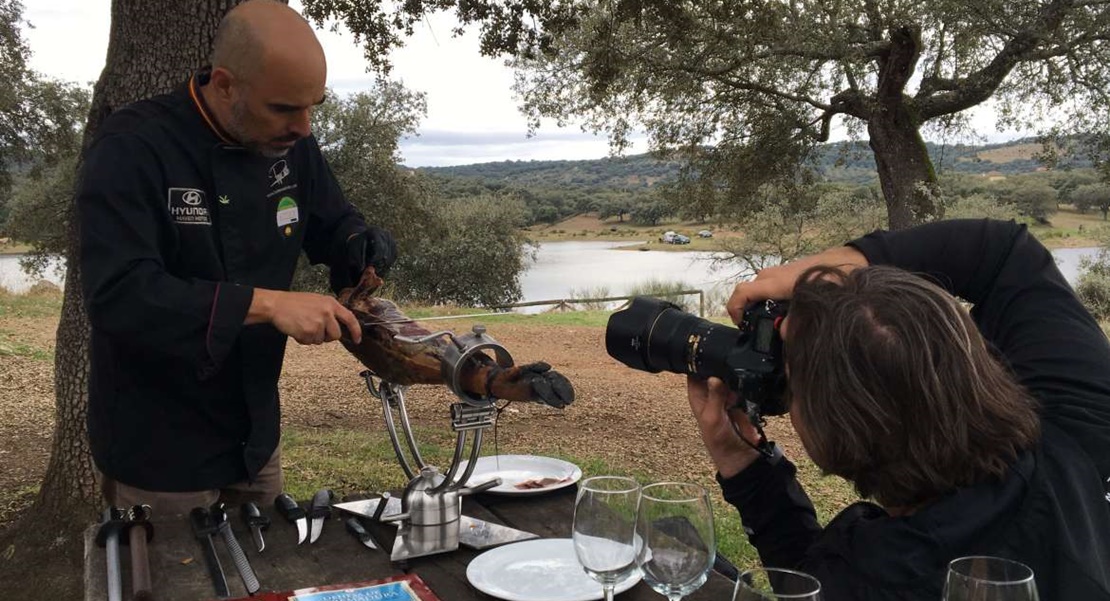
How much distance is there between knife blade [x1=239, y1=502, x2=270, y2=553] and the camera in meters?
2.04

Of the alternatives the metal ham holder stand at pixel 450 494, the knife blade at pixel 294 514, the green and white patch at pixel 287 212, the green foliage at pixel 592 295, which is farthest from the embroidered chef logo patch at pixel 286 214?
the green foliage at pixel 592 295

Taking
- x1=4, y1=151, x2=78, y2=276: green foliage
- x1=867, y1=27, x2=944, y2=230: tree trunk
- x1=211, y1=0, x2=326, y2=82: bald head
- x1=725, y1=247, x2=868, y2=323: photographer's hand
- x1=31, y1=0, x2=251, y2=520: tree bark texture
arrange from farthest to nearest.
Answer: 1. x1=4, y1=151, x2=78, y2=276: green foliage
2. x1=867, y1=27, x2=944, y2=230: tree trunk
3. x1=31, y1=0, x2=251, y2=520: tree bark texture
4. x1=211, y1=0, x2=326, y2=82: bald head
5. x1=725, y1=247, x2=868, y2=323: photographer's hand

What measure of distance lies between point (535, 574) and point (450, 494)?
0.32m

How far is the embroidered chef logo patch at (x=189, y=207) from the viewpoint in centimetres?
236

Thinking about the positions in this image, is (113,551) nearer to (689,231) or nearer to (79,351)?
(79,351)

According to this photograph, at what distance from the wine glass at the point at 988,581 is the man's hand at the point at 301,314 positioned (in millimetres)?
1439

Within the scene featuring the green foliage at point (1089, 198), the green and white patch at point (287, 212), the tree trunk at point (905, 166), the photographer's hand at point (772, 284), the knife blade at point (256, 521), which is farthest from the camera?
the green foliage at point (1089, 198)

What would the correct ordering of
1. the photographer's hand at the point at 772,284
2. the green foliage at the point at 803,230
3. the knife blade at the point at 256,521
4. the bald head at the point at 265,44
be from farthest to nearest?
the green foliage at the point at 803,230
the bald head at the point at 265,44
the knife blade at the point at 256,521
the photographer's hand at the point at 772,284

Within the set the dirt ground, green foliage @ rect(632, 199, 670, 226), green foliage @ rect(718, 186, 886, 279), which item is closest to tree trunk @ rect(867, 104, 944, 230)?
green foliage @ rect(632, 199, 670, 226)

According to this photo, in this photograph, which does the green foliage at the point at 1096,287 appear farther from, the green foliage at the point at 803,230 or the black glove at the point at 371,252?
the black glove at the point at 371,252

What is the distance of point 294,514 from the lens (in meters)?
2.19

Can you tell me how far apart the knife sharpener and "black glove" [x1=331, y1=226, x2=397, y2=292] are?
0.50 metres

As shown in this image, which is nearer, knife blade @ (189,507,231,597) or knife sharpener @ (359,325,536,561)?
knife blade @ (189,507,231,597)

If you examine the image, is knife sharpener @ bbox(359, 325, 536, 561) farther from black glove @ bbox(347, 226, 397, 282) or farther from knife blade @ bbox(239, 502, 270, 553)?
black glove @ bbox(347, 226, 397, 282)
